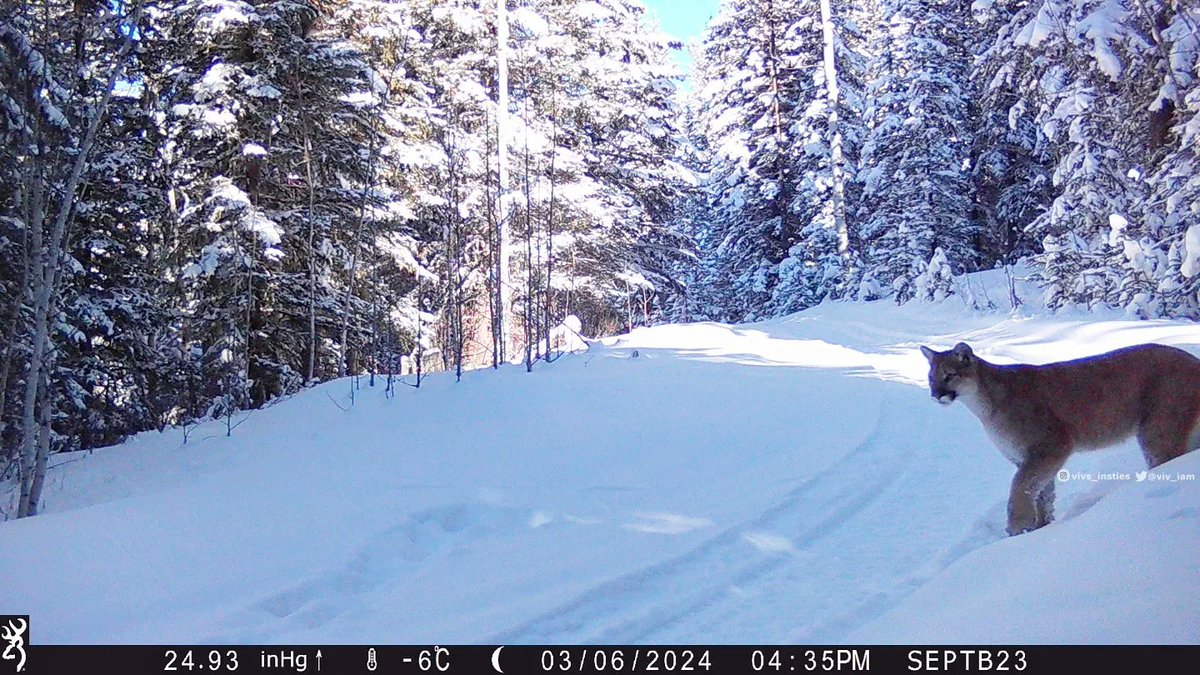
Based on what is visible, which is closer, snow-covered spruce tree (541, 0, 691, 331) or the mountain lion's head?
the mountain lion's head

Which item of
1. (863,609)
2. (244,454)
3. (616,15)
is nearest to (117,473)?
(244,454)

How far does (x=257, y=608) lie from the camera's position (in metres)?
3.21

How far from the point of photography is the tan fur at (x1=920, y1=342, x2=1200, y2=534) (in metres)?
3.65

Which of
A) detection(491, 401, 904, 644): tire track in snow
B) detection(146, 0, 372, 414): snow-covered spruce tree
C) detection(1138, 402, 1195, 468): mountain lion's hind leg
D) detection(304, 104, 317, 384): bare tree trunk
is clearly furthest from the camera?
detection(304, 104, 317, 384): bare tree trunk

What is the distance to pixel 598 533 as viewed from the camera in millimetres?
4164

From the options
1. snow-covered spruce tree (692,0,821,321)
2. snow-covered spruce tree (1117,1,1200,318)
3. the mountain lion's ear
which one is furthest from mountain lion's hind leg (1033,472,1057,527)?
snow-covered spruce tree (692,0,821,321)

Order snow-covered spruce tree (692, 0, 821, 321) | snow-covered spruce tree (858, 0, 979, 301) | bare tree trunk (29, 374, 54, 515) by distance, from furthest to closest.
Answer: snow-covered spruce tree (692, 0, 821, 321), snow-covered spruce tree (858, 0, 979, 301), bare tree trunk (29, 374, 54, 515)

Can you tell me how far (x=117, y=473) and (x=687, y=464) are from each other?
555 centimetres

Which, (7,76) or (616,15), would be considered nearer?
(7,76)

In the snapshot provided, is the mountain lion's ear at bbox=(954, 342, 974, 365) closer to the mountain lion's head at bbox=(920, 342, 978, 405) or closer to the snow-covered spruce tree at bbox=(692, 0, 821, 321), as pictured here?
the mountain lion's head at bbox=(920, 342, 978, 405)

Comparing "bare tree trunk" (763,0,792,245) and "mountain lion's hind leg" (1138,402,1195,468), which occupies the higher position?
"bare tree trunk" (763,0,792,245)

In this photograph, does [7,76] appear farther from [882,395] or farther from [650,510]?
[882,395]
